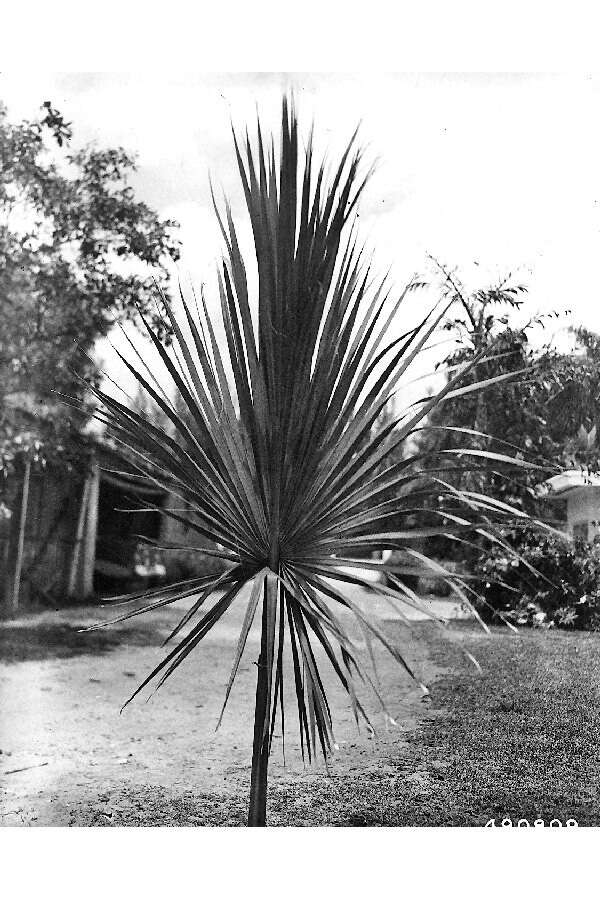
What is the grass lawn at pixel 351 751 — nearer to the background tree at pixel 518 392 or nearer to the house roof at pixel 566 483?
the house roof at pixel 566 483

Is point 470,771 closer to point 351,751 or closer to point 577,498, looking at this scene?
point 351,751

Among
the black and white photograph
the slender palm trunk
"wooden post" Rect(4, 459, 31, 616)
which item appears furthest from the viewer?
"wooden post" Rect(4, 459, 31, 616)

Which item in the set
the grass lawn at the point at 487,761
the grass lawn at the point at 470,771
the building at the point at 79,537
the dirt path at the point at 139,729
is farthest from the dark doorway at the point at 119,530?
the grass lawn at the point at 487,761

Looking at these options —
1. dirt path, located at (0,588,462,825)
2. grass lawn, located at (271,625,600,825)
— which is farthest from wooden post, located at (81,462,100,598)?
grass lawn, located at (271,625,600,825)

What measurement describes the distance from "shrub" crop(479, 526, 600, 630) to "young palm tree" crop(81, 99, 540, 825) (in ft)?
1.05

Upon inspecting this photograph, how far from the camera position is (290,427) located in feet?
9.98

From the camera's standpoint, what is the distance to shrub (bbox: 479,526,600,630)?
11.4ft

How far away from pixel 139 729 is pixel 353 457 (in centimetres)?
137

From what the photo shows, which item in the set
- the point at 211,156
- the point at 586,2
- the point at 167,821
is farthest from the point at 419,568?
the point at 586,2

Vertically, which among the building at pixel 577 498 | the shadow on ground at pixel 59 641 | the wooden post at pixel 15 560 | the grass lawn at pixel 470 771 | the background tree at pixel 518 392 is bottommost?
the grass lawn at pixel 470 771

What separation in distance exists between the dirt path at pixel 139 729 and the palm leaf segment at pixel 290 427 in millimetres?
366

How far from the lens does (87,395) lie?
3.57 m

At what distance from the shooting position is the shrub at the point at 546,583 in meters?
3.48

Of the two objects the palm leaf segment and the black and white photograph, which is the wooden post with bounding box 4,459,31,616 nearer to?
the black and white photograph
